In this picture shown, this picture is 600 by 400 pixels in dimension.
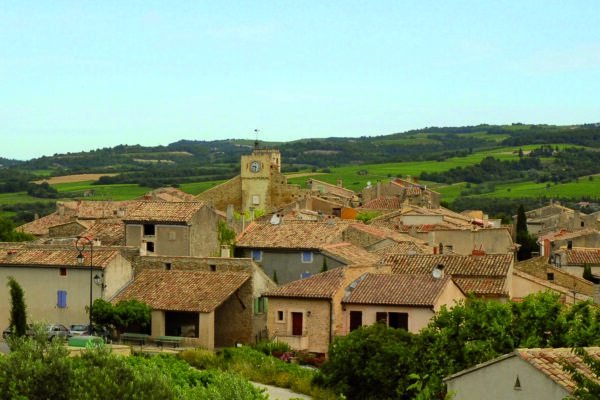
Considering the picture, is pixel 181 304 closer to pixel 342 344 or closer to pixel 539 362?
pixel 342 344

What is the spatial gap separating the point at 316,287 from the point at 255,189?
58413mm

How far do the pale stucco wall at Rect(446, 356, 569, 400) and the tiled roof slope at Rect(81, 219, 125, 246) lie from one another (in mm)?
38971

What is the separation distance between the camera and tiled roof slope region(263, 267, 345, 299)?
44.4 meters

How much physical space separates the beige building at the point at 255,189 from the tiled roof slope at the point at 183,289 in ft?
169

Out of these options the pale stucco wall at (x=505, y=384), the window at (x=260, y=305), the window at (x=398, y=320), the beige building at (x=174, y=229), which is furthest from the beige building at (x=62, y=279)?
the pale stucco wall at (x=505, y=384)

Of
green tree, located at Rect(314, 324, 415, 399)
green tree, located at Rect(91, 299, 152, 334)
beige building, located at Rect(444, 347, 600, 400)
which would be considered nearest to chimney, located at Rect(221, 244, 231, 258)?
green tree, located at Rect(91, 299, 152, 334)

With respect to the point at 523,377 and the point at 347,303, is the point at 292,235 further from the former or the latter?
the point at 523,377

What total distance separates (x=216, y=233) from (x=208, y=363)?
17.4 meters

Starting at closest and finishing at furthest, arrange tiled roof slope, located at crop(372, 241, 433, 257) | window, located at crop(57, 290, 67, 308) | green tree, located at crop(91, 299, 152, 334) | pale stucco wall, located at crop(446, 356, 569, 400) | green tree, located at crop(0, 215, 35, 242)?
pale stucco wall, located at crop(446, 356, 569, 400) < green tree, located at crop(91, 299, 152, 334) < window, located at crop(57, 290, 67, 308) < tiled roof slope, located at crop(372, 241, 433, 257) < green tree, located at crop(0, 215, 35, 242)

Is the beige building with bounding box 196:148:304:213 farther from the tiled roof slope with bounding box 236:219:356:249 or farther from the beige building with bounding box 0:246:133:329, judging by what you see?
the beige building with bounding box 0:246:133:329

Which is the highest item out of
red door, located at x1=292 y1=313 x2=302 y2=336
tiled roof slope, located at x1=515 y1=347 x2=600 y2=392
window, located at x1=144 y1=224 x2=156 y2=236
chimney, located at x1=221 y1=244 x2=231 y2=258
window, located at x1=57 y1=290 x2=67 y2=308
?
tiled roof slope, located at x1=515 y1=347 x2=600 y2=392

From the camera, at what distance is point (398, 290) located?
4397 centimetres

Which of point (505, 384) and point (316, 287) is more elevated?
point (505, 384)

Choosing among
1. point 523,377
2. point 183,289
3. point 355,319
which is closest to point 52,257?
point 183,289
